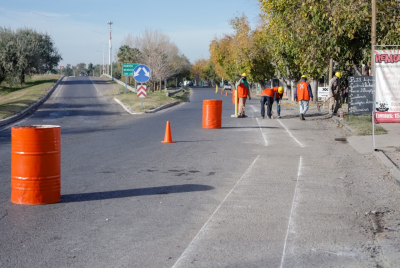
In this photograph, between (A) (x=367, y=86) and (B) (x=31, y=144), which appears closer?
(B) (x=31, y=144)

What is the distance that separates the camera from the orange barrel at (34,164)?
6.79m

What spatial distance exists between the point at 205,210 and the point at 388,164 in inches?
188

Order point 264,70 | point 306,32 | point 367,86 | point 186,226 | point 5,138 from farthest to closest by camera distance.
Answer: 1. point 264,70
2. point 306,32
3. point 367,86
4. point 5,138
5. point 186,226

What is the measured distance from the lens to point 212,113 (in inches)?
712

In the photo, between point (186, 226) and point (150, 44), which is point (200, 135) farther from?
point (150, 44)

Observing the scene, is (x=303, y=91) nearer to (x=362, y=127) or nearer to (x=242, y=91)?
(x=242, y=91)

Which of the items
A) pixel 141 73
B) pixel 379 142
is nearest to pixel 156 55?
pixel 141 73

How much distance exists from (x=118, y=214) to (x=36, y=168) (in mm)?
1367

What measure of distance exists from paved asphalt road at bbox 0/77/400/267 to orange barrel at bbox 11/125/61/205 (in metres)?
0.20

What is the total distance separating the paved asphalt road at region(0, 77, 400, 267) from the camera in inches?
193

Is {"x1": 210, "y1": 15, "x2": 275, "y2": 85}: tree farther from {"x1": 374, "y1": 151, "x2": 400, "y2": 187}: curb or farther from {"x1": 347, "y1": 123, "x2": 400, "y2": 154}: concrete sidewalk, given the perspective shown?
{"x1": 374, "y1": 151, "x2": 400, "y2": 187}: curb

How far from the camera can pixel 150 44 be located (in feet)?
208

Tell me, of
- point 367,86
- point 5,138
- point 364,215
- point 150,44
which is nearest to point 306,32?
point 367,86

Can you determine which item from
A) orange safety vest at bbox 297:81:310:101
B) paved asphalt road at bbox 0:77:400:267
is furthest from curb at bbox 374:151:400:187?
orange safety vest at bbox 297:81:310:101
